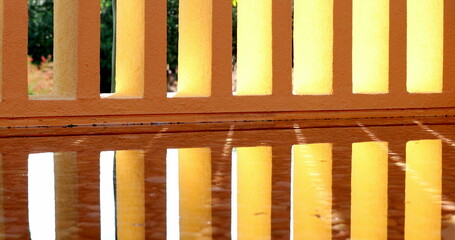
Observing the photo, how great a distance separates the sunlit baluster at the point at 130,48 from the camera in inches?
344

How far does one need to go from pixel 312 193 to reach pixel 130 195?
825mm

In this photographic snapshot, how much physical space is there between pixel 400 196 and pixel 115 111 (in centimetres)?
503

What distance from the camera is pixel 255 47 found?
9.45 m

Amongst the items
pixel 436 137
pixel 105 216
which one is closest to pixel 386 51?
pixel 436 137

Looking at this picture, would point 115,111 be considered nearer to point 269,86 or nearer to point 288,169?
point 269,86

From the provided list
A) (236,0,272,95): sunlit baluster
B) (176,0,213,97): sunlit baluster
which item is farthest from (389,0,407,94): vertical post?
(176,0,213,97): sunlit baluster

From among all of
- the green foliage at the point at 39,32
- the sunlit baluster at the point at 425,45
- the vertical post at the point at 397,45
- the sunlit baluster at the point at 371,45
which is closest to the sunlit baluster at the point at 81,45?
the sunlit baluster at the point at 371,45

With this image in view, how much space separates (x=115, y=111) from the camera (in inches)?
337

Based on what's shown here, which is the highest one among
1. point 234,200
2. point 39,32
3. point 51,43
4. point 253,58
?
point 39,32

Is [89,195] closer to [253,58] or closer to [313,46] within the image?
[253,58]

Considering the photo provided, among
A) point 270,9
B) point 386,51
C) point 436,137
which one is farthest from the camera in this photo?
point 386,51

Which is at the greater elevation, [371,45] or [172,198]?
[371,45]

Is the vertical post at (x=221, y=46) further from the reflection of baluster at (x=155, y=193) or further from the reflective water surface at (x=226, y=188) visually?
the reflection of baluster at (x=155, y=193)

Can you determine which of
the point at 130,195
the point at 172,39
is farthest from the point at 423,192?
the point at 172,39
